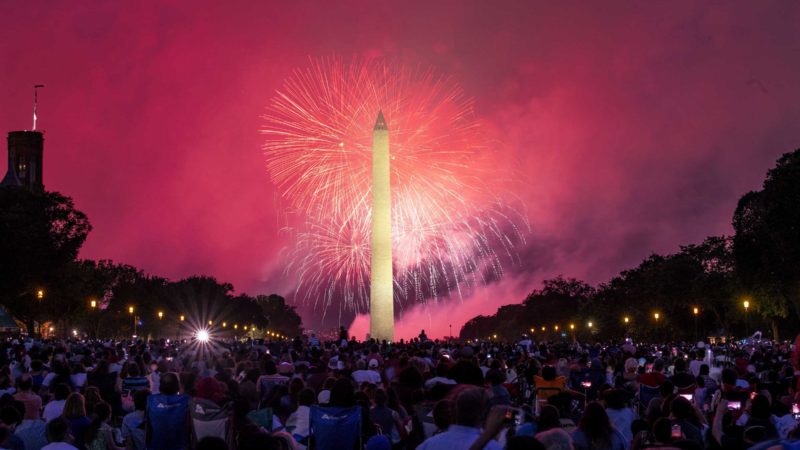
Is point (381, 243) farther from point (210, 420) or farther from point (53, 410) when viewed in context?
point (210, 420)

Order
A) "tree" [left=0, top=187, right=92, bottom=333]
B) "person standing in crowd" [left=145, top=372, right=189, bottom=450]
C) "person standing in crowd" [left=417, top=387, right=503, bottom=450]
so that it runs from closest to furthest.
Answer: "person standing in crowd" [left=417, top=387, right=503, bottom=450] < "person standing in crowd" [left=145, top=372, right=189, bottom=450] < "tree" [left=0, top=187, right=92, bottom=333]

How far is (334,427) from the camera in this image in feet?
38.1

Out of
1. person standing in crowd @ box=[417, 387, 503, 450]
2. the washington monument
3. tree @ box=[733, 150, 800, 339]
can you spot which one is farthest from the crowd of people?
tree @ box=[733, 150, 800, 339]

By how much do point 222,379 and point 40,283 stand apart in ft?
236

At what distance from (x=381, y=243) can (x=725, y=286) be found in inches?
1838

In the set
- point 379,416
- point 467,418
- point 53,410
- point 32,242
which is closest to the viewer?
point 467,418

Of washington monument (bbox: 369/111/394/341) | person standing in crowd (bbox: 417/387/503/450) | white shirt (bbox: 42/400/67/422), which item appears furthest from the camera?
washington monument (bbox: 369/111/394/341)

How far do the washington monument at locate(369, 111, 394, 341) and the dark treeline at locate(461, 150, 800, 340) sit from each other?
1001 inches

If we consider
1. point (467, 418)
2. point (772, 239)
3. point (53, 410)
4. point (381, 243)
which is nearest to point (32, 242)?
point (381, 243)

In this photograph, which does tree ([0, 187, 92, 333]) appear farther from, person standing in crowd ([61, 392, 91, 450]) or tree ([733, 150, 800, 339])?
person standing in crowd ([61, 392, 91, 450])

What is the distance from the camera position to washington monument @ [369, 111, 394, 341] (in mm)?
66188

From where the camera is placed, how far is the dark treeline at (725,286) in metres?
68.2

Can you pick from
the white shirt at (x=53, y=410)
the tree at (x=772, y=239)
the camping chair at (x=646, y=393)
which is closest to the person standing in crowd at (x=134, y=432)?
the white shirt at (x=53, y=410)

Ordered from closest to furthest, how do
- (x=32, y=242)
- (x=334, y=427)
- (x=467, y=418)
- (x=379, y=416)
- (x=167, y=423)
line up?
1. (x=467, y=418)
2. (x=334, y=427)
3. (x=167, y=423)
4. (x=379, y=416)
5. (x=32, y=242)
